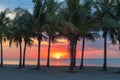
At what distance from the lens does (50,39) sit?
4412 centimetres

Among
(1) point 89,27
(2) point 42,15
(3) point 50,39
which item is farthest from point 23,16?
(1) point 89,27

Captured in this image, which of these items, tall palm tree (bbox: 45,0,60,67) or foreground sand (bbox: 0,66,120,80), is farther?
tall palm tree (bbox: 45,0,60,67)

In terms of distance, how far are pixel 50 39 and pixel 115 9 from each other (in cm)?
956

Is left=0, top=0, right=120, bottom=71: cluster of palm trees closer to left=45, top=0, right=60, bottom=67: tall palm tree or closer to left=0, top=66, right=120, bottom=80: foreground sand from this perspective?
left=45, top=0, right=60, bottom=67: tall palm tree

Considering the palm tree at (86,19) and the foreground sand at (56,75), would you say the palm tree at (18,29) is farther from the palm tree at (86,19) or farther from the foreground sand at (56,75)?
the palm tree at (86,19)

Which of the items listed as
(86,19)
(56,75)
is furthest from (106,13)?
(56,75)

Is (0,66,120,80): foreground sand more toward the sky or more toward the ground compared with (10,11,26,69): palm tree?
more toward the ground

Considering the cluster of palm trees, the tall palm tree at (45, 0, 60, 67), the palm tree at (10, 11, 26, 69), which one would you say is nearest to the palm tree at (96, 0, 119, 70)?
the cluster of palm trees

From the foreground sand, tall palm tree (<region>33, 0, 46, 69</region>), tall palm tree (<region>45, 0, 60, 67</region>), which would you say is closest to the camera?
the foreground sand

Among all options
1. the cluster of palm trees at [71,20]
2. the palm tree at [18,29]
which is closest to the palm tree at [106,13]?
the cluster of palm trees at [71,20]

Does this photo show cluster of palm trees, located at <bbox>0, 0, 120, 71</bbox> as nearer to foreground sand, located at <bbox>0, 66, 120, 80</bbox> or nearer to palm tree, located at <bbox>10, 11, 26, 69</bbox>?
palm tree, located at <bbox>10, 11, 26, 69</bbox>

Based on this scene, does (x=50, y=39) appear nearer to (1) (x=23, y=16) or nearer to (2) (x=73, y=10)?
(1) (x=23, y=16)

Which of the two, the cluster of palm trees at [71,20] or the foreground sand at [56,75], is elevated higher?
the cluster of palm trees at [71,20]

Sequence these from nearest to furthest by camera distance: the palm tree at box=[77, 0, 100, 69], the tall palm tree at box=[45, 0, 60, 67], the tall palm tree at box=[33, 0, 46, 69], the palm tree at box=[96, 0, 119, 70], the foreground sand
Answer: the foreground sand < the palm tree at box=[77, 0, 100, 69] < the tall palm tree at box=[45, 0, 60, 67] < the palm tree at box=[96, 0, 119, 70] < the tall palm tree at box=[33, 0, 46, 69]
